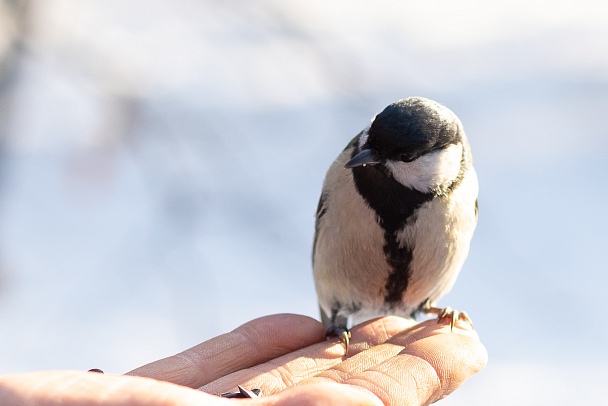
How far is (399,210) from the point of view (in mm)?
1810

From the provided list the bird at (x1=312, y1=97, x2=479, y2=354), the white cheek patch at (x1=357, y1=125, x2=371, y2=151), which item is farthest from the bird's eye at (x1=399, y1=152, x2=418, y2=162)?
the white cheek patch at (x1=357, y1=125, x2=371, y2=151)

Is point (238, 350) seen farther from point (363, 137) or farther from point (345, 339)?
point (363, 137)

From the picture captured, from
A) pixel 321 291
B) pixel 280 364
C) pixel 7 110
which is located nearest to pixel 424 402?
pixel 280 364

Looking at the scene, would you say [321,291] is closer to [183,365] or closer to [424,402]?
[183,365]

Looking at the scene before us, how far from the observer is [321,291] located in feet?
6.95

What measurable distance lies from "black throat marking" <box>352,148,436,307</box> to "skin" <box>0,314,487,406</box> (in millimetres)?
232

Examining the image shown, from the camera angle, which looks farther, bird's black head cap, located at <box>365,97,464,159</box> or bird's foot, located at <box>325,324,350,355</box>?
bird's foot, located at <box>325,324,350,355</box>

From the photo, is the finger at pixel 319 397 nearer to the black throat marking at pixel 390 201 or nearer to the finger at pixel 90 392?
the finger at pixel 90 392

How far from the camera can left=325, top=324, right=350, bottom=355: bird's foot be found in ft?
6.31

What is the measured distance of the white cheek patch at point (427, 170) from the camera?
1773 millimetres

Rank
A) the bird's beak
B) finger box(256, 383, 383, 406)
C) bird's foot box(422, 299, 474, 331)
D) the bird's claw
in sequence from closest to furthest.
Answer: finger box(256, 383, 383, 406), the bird's beak, the bird's claw, bird's foot box(422, 299, 474, 331)

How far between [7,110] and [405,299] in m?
1.22

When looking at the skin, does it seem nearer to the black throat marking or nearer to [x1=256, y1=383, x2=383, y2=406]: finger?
[x1=256, y1=383, x2=383, y2=406]: finger

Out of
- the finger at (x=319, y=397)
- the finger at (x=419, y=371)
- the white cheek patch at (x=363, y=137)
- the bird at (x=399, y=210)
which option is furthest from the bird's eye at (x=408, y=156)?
the finger at (x=319, y=397)
